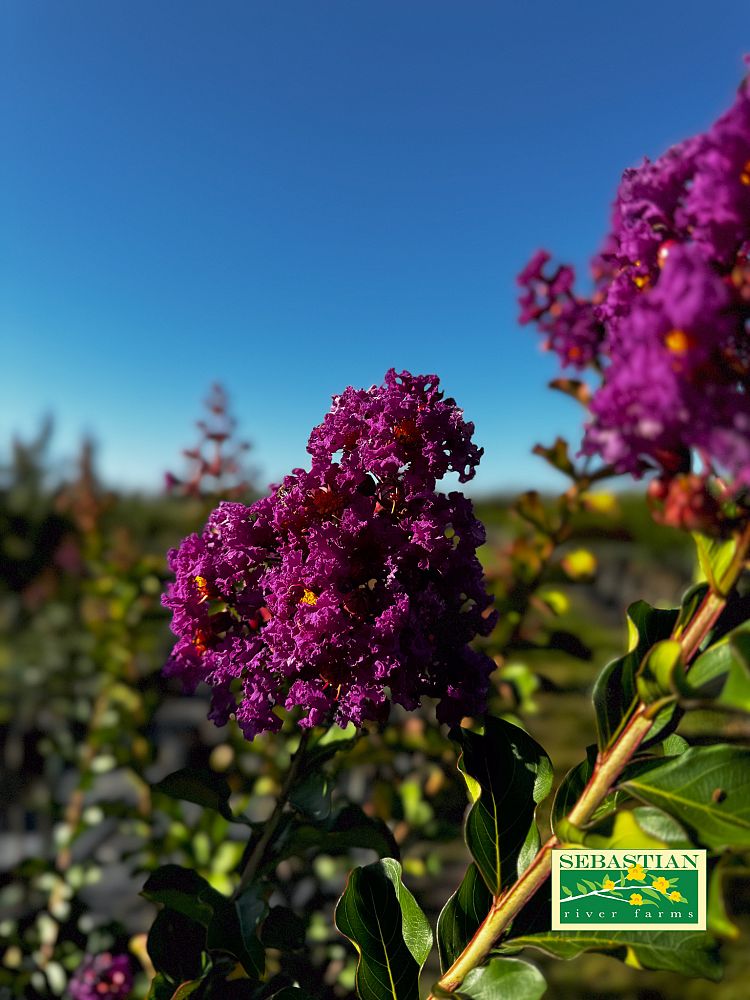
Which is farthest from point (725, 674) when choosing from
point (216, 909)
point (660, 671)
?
point (216, 909)

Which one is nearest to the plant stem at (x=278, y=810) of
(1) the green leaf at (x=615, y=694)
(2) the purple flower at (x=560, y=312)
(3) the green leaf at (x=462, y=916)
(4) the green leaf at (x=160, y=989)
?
(4) the green leaf at (x=160, y=989)

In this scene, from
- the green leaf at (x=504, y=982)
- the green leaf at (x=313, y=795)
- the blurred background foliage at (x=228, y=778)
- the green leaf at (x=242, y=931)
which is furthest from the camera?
the blurred background foliage at (x=228, y=778)

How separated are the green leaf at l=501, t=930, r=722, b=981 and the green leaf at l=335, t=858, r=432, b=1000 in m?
0.12

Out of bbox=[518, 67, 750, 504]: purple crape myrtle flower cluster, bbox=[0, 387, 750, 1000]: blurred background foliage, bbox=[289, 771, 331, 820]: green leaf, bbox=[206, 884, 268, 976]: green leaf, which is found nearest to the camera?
bbox=[518, 67, 750, 504]: purple crape myrtle flower cluster

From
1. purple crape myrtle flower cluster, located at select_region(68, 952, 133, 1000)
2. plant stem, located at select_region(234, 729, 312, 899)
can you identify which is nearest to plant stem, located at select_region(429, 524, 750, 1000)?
plant stem, located at select_region(234, 729, 312, 899)

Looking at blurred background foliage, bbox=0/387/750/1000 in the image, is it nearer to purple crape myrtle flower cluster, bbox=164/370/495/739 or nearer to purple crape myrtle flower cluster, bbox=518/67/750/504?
purple crape myrtle flower cluster, bbox=164/370/495/739

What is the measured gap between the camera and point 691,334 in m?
0.56

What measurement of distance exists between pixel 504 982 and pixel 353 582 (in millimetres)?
423

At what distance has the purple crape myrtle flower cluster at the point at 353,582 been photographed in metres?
0.80

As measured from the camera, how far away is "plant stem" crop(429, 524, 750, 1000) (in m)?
0.64

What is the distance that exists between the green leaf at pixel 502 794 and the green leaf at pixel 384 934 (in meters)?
0.11

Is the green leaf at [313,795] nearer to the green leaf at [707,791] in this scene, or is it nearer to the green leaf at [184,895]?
the green leaf at [184,895]

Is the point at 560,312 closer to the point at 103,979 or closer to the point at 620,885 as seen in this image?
the point at 620,885

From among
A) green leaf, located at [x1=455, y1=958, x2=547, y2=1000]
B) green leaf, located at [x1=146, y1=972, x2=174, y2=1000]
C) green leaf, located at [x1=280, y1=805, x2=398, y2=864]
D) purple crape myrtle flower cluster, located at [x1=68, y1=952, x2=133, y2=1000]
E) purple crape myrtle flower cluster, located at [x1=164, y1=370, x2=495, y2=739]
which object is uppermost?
purple crape myrtle flower cluster, located at [x1=164, y1=370, x2=495, y2=739]
